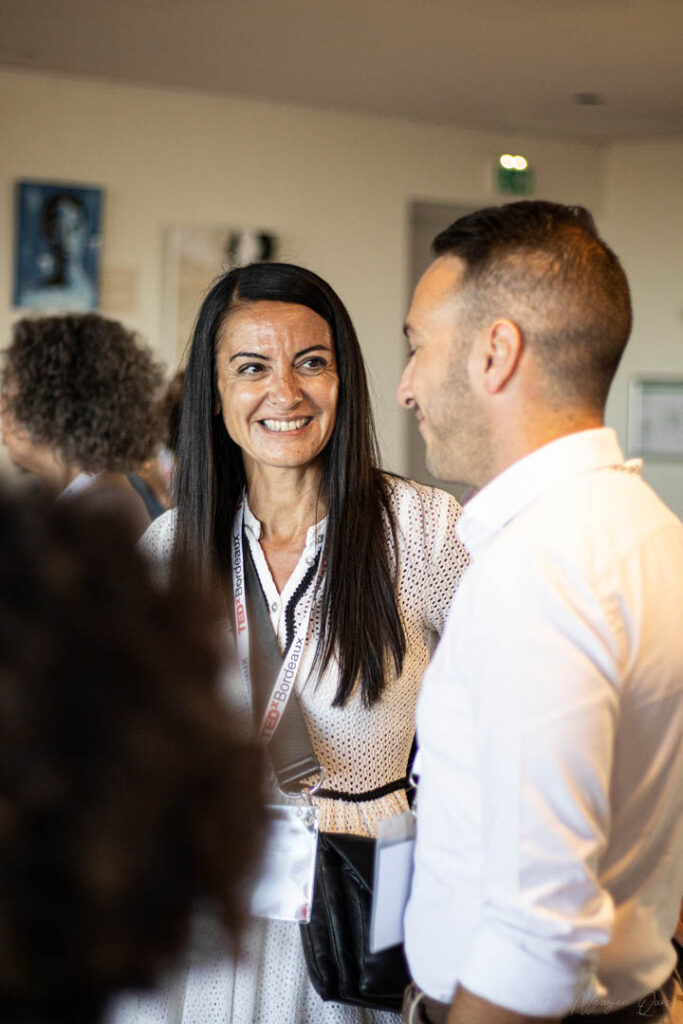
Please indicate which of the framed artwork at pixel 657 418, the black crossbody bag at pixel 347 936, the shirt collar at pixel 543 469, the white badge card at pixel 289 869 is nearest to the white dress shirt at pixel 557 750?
the shirt collar at pixel 543 469

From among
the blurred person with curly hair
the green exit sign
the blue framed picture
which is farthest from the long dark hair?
the green exit sign

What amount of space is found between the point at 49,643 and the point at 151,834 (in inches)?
4.2

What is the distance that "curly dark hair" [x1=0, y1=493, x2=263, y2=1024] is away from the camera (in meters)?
0.55

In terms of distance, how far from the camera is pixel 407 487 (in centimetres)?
207

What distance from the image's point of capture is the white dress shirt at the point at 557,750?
3.56 ft

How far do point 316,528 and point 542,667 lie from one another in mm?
945

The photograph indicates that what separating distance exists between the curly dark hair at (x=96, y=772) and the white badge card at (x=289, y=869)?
3.39 ft

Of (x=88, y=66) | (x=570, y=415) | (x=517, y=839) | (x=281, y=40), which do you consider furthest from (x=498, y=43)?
(x=517, y=839)

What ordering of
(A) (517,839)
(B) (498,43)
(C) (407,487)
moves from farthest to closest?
(B) (498,43)
(C) (407,487)
(A) (517,839)

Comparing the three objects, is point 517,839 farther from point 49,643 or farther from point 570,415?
point 49,643

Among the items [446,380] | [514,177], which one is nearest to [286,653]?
[446,380]

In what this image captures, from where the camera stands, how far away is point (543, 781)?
1.08m

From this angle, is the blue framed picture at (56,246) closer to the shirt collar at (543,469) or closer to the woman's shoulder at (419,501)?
the woman's shoulder at (419,501)

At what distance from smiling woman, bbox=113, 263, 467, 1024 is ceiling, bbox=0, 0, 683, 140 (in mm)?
3606
